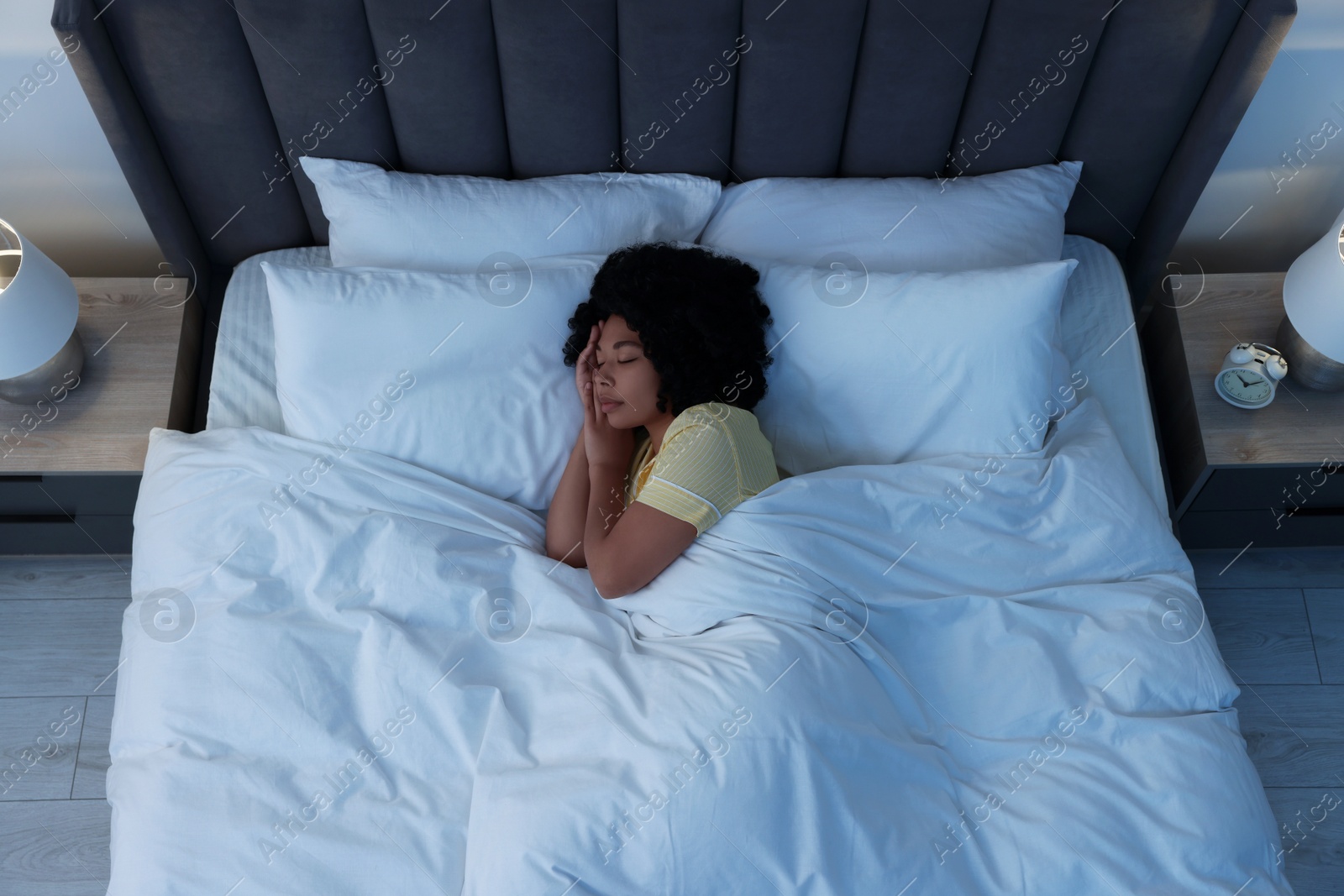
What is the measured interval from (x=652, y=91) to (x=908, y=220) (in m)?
0.53

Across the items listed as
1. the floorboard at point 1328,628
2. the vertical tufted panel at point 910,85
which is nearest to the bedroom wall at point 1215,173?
the vertical tufted panel at point 910,85

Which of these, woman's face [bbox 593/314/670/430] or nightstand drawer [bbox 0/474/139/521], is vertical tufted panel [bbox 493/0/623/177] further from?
nightstand drawer [bbox 0/474/139/521]

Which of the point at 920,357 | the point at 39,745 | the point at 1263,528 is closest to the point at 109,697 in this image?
the point at 39,745

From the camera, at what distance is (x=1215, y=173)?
199 centimetres

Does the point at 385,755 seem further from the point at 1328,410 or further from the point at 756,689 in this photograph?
the point at 1328,410

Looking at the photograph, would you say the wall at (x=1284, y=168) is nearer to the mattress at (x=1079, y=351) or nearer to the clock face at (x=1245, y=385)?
the mattress at (x=1079, y=351)

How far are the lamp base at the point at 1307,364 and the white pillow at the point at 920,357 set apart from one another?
538 mm

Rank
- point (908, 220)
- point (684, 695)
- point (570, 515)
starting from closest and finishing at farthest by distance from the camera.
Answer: point (684, 695) → point (570, 515) → point (908, 220)

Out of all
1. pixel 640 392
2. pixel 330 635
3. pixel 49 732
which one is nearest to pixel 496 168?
pixel 640 392

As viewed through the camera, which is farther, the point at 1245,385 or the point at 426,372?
the point at 1245,385

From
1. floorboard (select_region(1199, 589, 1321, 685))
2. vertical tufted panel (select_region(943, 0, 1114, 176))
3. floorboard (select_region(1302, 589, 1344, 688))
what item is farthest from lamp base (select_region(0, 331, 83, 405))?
floorboard (select_region(1302, 589, 1344, 688))

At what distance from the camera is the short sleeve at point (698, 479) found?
1420 mm

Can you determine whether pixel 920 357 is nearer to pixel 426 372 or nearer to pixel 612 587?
pixel 612 587

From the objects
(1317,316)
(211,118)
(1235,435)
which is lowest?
(1235,435)
